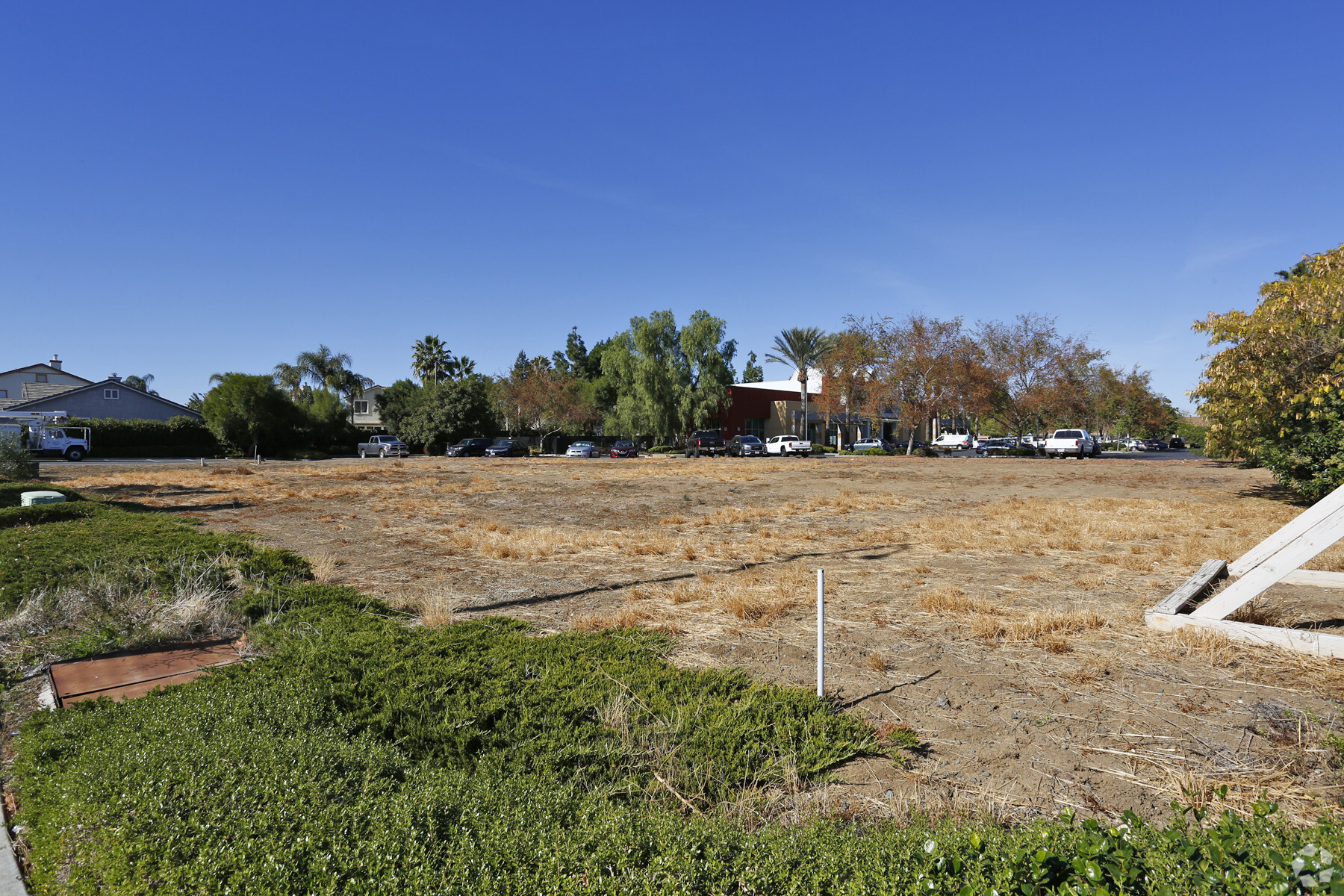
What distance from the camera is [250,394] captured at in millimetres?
55062

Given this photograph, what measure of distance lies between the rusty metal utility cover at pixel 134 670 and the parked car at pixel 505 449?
53.2m

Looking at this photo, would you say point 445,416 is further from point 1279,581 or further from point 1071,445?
point 1279,581

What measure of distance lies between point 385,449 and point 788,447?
32638 millimetres

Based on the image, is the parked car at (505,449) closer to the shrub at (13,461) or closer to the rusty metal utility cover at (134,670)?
the shrub at (13,461)

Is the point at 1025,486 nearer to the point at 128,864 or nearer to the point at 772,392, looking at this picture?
the point at 128,864

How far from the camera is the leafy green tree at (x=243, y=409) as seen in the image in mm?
54656

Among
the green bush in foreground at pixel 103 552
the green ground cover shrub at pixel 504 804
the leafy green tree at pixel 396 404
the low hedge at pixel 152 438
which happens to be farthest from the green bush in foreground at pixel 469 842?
the leafy green tree at pixel 396 404

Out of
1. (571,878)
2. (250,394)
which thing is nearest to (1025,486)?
(571,878)

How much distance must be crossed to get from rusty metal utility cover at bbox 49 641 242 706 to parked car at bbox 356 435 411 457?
2118 inches

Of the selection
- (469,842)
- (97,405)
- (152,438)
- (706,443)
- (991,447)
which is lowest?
(469,842)

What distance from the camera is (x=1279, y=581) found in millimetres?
5910

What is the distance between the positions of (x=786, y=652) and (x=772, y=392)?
7033cm

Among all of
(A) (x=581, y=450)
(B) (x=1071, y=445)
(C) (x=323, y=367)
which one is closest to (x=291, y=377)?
(C) (x=323, y=367)

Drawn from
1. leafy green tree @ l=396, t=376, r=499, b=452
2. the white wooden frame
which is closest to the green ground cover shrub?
the white wooden frame
